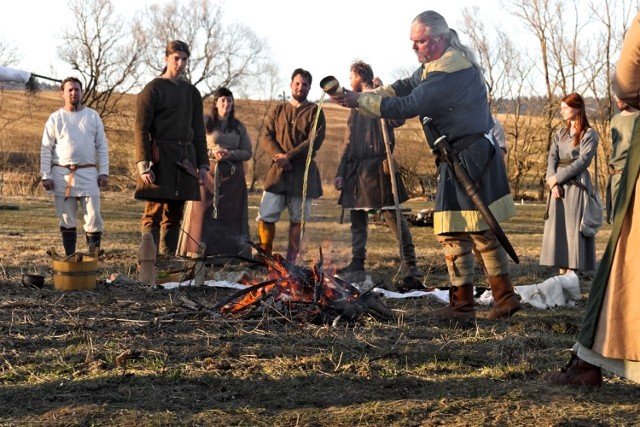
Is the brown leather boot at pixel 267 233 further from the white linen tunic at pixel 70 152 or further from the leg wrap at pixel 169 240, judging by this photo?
the white linen tunic at pixel 70 152

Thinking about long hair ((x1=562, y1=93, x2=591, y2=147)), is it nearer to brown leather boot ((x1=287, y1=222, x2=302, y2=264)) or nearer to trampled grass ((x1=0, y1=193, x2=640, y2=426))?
trampled grass ((x1=0, y1=193, x2=640, y2=426))

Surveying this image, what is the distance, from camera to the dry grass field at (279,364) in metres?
3.66

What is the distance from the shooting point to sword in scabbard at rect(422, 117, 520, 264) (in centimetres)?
568

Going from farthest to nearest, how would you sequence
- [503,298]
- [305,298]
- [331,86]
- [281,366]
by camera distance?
[503,298]
[305,298]
[331,86]
[281,366]

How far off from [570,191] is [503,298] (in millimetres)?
2927

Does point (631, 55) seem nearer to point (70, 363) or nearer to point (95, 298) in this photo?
point (70, 363)

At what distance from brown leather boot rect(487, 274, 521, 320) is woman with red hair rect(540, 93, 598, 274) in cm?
270

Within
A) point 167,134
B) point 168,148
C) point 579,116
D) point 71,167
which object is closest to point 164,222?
point 168,148

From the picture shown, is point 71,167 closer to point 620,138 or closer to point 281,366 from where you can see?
point 281,366

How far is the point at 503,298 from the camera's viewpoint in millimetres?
6043

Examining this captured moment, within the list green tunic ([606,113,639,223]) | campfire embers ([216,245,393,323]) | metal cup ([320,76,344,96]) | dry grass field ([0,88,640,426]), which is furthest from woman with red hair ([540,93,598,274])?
metal cup ([320,76,344,96])

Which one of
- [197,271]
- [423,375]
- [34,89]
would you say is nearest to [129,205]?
[34,89]

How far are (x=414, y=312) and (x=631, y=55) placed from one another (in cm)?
290

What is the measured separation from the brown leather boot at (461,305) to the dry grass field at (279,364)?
9 centimetres
